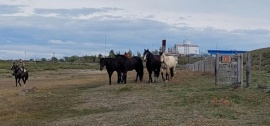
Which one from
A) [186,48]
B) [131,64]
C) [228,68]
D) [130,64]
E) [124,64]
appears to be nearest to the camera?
[228,68]

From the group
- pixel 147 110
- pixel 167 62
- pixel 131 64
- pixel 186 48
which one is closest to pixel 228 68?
pixel 167 62

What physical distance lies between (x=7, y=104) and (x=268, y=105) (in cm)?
1256

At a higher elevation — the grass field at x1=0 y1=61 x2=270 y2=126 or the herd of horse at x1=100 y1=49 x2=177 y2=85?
the herd of horse at x1=100 y1=49 x2=177 y2=85

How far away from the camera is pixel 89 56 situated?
161500 millimetres

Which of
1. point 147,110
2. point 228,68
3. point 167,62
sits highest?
point 167,62

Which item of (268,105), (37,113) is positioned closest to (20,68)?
(37,113)

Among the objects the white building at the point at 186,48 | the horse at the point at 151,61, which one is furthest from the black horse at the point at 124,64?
the white building at the point at 186,48

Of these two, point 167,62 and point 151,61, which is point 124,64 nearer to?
point 151,61

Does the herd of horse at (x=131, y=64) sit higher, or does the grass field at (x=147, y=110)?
the herd of horse at (x=131, y=64)

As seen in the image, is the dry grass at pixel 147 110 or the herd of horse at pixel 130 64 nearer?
the dry grass at pixel 147 110

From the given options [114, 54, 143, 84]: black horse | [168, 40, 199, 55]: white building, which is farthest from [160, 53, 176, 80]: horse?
[168, 40, 199, 55]: white building

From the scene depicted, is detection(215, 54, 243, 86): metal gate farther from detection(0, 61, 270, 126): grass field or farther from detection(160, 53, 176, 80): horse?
detection(160, 53, 176, 80): horse

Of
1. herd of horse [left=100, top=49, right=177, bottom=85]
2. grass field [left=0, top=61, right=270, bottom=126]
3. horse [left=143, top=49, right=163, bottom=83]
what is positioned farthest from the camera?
herd of horse [left=100, top=49, right=177, bottom=85]

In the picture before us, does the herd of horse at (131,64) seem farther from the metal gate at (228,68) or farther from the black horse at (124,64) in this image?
the metal gate at (228,68)
